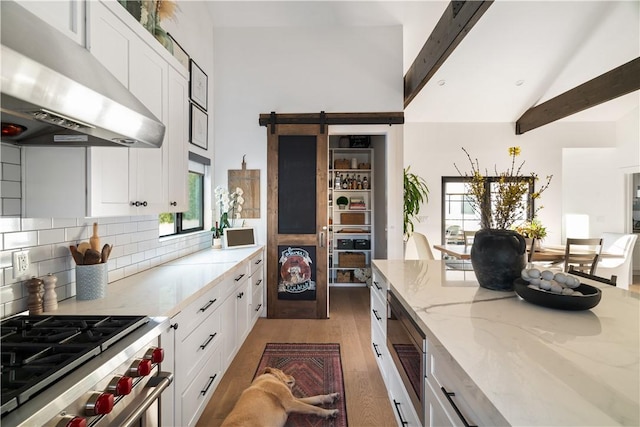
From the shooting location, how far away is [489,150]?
19.6 feet

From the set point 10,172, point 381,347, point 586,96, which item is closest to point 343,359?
point 381,347

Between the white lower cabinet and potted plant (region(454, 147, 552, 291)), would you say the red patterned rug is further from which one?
potted plant (region(454, 147, 552, 291))

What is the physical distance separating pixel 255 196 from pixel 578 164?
276 inches

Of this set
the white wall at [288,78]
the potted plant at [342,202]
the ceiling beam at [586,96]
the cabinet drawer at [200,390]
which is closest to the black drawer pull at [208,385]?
the cabinet drawer at [200,390]

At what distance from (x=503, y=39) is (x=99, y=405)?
209 inches

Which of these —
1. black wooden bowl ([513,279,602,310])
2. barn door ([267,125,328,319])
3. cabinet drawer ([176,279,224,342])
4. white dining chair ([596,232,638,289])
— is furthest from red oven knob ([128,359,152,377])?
white dining chair ([596,232,638,289])

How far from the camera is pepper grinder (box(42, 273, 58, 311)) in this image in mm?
1354

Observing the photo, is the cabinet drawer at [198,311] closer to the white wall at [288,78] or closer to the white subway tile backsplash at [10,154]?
the white subway tile backsplash at [10,154]

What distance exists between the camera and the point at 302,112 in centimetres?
380

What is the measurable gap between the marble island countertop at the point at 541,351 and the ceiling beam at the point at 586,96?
13.9 ft

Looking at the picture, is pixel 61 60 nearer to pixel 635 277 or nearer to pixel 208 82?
pixel 208 82

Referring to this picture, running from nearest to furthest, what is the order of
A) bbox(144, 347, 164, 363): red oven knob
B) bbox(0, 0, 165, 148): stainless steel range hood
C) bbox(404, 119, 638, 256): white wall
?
1. bbox(0, 0, 165, 148): stainless steel range hood
2. bbox(144, 347, 164, 363): red oven knob
3. bbox(404, 119, 638, 256): white wall

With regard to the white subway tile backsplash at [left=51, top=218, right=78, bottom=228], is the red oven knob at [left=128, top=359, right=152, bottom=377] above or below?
below

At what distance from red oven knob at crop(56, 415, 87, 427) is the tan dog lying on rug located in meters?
0.90
